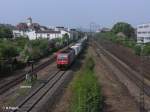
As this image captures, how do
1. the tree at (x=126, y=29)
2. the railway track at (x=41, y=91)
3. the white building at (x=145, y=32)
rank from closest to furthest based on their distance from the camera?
the railway track at (x=41, y=91)
the white building at (x=145, y=32)
the tree at (x=126, y=29)

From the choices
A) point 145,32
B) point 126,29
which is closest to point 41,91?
point 145,32

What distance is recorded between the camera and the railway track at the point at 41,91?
871 inches

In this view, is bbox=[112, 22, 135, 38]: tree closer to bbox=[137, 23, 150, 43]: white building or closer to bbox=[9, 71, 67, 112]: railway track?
bbox=[137, 23, 150, 43]: white building

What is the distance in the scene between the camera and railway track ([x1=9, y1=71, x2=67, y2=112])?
2212 centimetres

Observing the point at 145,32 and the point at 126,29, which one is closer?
the point at 145,32

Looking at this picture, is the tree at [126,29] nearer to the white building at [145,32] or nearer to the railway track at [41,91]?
the white building at [145,32]

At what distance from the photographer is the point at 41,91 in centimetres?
2883

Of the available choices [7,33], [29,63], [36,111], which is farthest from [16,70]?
[7,33]

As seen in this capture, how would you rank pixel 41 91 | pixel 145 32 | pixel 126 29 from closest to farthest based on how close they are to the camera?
pixel 41 91, pixel 145 32, pixel 126 29

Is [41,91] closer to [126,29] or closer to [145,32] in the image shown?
[145,32]

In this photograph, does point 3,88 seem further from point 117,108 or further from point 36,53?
point 36,53

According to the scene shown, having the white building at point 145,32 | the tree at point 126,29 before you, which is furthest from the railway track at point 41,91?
the tree at point 126,29

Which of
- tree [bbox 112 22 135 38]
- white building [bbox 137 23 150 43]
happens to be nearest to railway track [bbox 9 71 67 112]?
white building [bbox 137 23 150 43]

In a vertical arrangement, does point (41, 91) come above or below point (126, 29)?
below
